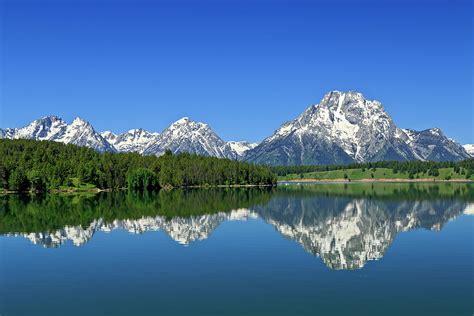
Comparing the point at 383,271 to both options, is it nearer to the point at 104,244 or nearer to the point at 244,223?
the point at 104,244

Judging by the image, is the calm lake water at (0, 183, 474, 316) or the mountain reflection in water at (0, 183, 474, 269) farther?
the mountain reflection in water at (0, 183, 474, 269)

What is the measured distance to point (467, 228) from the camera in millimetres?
90000

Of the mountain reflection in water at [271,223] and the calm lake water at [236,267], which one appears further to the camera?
the mountain reflection in water at [271,223]

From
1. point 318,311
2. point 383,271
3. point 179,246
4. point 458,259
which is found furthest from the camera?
point 179,246

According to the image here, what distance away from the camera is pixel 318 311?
123 feet

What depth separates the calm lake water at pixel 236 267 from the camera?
130ft

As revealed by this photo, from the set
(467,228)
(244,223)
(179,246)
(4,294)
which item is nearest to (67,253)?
(179,246)

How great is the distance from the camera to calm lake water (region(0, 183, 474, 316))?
39656mm

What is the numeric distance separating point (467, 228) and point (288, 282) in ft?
181

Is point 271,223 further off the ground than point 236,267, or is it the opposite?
point 271,223

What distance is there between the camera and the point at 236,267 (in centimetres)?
5462

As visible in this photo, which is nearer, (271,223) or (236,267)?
(236,267)

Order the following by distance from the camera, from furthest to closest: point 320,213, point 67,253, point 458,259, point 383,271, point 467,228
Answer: point 320,213
point 467,228
point 67,253
point 458,259
point 383,271

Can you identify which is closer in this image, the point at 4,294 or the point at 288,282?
the point at 4,294
